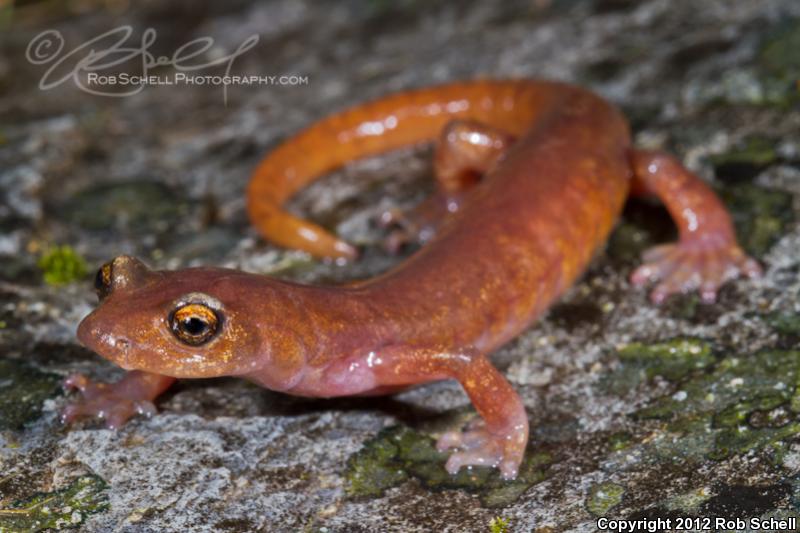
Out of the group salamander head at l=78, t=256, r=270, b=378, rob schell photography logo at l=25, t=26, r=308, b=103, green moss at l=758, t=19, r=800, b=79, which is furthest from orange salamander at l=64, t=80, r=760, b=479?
rob schell photography logo at l=25, t=26, r=308, b=103

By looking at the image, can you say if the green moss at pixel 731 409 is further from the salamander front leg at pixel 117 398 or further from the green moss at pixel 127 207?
the green moss at pixel 127 207

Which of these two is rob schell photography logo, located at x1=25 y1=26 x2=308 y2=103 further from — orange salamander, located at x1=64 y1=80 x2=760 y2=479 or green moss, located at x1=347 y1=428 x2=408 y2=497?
green moss, located at x1=347 y1=428 x2=408 y2=497

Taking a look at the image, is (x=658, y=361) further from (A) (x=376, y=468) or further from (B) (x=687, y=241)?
(A) (x=376, y=468)

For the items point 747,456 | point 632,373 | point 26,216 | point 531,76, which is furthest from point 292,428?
point 531,76

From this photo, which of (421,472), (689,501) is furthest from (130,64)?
(689,501)

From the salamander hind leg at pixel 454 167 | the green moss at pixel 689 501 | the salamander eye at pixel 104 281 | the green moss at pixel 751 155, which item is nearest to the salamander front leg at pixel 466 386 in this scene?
the green moss at pixel 689 501

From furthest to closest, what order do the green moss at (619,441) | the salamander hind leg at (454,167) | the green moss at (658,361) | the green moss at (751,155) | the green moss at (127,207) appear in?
the green moss at (127,207) → the salamander hind leg at (454,167) → the green moss at (751,155) → the green moss at (658,361) → the green moss at (619,441)
